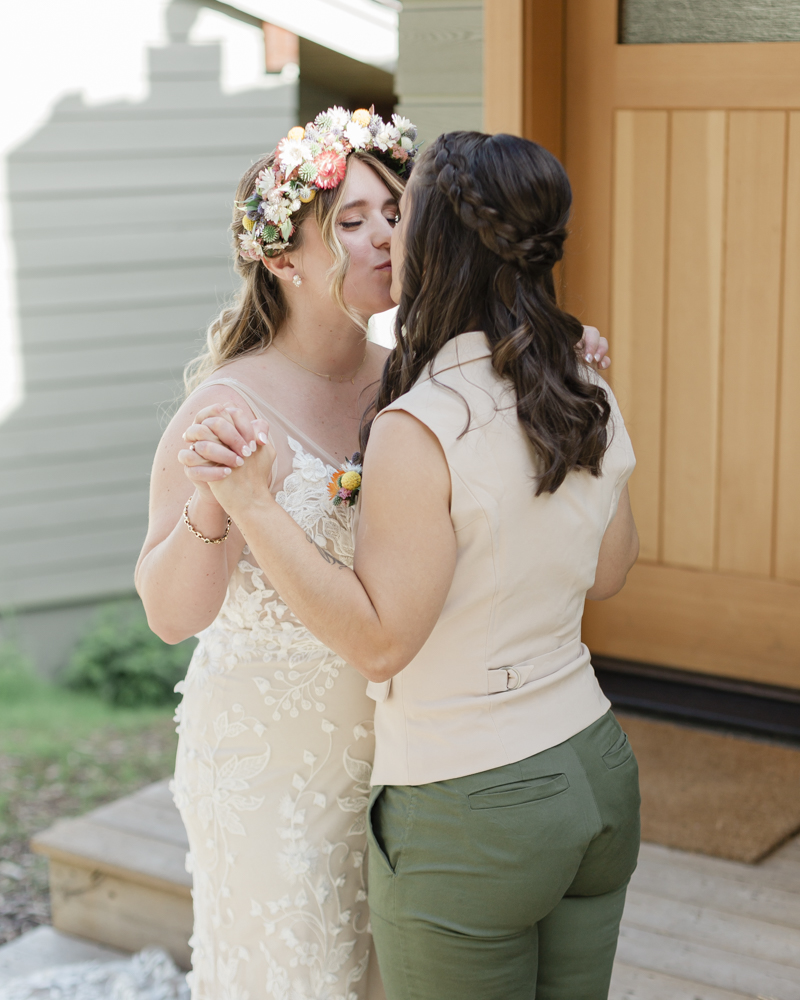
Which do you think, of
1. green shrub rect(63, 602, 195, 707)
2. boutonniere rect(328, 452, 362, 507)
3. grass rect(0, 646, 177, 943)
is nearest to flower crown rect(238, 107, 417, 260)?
boutonniere rect(328, 452, 362, 507)

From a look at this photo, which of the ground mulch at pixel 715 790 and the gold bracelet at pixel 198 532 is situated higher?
the gold bracelet at pixel 198 532

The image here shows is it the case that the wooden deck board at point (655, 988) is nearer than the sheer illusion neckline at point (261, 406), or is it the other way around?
the sheer illusion neckline at point (261, 406)

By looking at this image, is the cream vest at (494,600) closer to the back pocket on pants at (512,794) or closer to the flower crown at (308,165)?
the back pocket on pants at (512,794)

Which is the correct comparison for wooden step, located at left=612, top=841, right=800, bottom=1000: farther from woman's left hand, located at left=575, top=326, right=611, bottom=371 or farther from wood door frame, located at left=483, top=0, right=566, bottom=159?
wood door frame, located at left=483, top=0, right=566, bottom=159

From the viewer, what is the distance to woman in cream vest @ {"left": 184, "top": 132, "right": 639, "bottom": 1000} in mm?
1342

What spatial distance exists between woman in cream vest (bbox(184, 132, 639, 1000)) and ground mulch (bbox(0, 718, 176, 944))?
264cm

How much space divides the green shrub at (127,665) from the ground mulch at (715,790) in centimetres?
308

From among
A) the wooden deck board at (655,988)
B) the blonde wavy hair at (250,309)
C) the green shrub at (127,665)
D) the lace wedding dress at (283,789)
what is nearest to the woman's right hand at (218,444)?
the lace wedding dress at (283,789)

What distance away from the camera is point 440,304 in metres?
1.38

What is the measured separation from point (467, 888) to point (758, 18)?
249cm

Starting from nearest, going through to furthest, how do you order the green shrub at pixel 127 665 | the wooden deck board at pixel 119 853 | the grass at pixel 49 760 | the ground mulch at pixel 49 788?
1. the wooden deck board at pixel 119 853
2. the ground mulch at pixel 49 788
3. the grass at pixel 49 760
4. the green shrub at pixel 127 665

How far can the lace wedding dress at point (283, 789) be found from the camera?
1.86 m

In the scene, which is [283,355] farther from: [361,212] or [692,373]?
[692,373]

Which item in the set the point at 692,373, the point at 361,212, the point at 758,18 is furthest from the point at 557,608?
the point at 758,18
